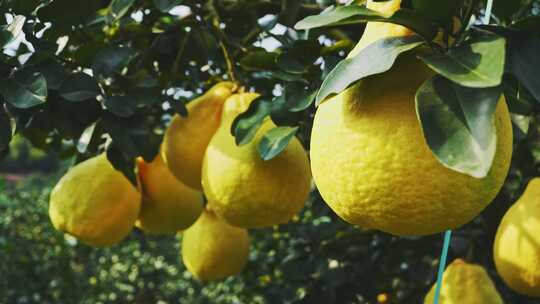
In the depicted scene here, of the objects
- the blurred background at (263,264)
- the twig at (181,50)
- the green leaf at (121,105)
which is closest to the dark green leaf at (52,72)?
the green leaf at (121,105)

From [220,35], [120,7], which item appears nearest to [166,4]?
[120,7]

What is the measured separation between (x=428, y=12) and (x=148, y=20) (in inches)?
39.2

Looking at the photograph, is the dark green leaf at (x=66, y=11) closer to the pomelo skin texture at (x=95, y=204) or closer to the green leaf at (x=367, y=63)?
the pomelo skin texture at (x=95, y=204)

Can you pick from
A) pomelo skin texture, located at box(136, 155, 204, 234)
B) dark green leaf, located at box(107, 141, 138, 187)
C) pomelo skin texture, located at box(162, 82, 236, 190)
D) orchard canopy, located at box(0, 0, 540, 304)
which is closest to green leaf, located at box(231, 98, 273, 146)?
orchard canopy, located at box(0, 0, 540, 304)

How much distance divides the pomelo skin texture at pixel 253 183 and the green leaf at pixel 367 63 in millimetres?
448

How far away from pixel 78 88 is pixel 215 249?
70cm

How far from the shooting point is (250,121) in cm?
113

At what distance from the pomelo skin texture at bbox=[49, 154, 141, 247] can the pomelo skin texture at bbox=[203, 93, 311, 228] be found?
325mm

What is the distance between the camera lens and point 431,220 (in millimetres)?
683

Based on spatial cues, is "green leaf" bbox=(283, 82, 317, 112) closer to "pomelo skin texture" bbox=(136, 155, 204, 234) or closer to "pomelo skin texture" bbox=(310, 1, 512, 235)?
"pomelo skin texture" bbox=(310, 1, 512, 235)

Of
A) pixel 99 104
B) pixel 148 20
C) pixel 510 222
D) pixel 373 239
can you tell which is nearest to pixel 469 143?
pixel 510 222

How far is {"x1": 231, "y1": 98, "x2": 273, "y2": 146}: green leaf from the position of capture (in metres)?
1.10

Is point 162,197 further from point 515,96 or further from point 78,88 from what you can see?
point 515,96

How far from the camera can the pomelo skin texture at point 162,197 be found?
4.99 feet
